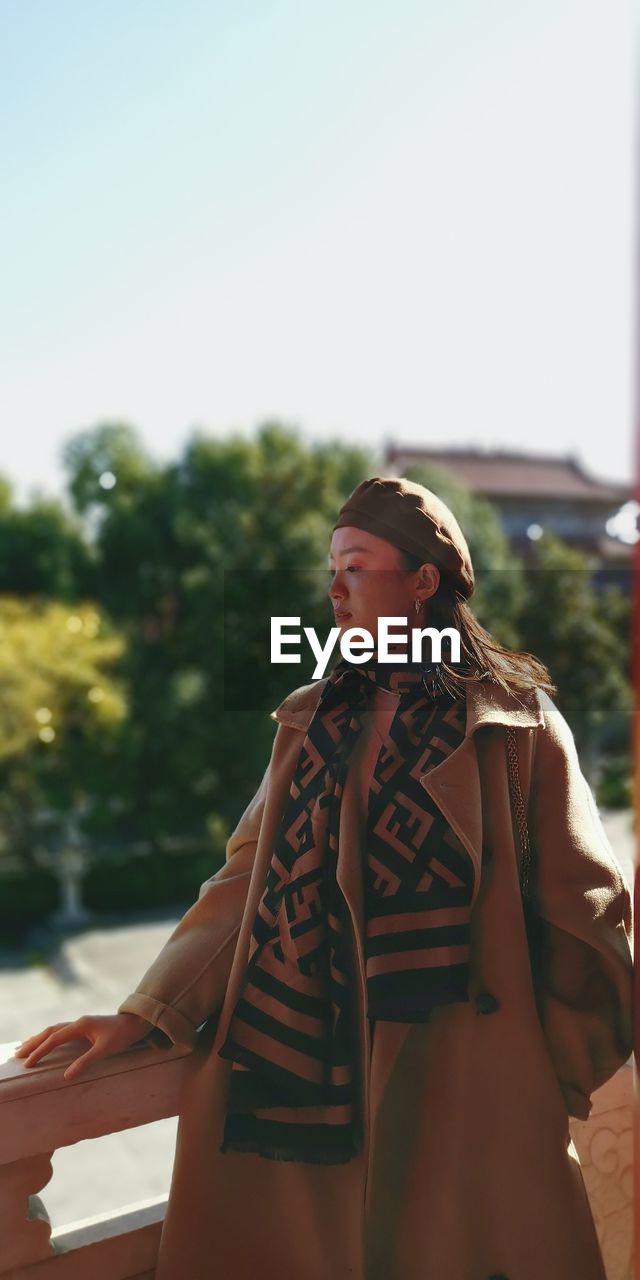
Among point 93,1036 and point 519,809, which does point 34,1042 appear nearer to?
point 93,1036

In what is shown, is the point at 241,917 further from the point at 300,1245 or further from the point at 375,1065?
the point at 300,1245

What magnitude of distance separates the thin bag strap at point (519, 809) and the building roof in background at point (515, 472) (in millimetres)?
16714

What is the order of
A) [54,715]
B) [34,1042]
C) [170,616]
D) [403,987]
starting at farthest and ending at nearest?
[170,616], [54,715], [34,1042], [403,987]

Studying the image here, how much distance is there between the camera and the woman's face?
1.03 metres

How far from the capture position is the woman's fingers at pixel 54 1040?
1.03 m

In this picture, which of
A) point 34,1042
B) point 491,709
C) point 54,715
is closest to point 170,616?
point 54,715

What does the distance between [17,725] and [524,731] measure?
9645 mm

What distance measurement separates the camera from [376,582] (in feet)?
3.40

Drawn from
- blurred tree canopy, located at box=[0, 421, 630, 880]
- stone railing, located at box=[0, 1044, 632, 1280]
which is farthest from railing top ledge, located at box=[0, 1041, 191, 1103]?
blurred tree canopy, located at box=[0, 421, 630, 880]

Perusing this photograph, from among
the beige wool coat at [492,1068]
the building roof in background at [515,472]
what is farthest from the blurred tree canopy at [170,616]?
the beige wool coat at [492,1068]

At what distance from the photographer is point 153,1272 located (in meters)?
1.15

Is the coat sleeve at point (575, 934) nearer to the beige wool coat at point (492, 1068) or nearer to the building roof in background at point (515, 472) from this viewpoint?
the beige wool coat at point (492, 1068)

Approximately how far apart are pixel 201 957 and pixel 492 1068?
31 cm

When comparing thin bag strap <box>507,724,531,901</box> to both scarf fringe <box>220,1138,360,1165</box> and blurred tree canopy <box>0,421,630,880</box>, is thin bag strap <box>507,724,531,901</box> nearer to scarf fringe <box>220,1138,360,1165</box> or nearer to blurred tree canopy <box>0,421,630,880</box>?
scarf fringe <box>220,1138,360,1165</box>
